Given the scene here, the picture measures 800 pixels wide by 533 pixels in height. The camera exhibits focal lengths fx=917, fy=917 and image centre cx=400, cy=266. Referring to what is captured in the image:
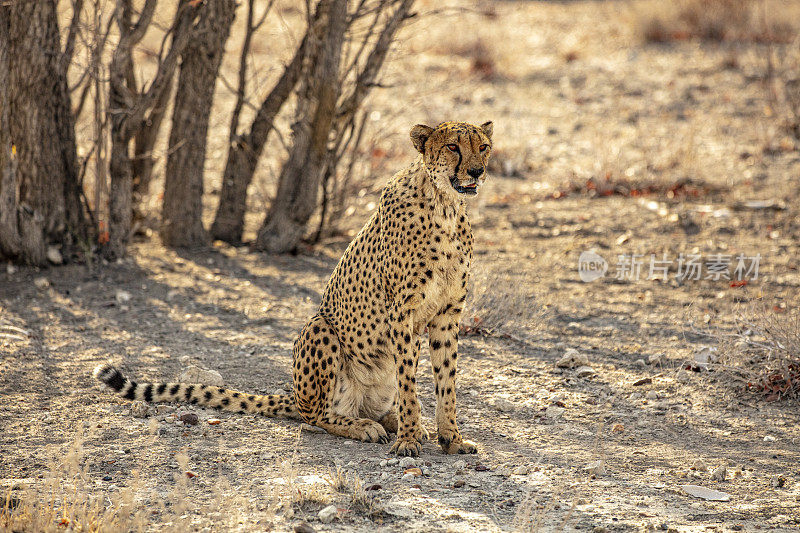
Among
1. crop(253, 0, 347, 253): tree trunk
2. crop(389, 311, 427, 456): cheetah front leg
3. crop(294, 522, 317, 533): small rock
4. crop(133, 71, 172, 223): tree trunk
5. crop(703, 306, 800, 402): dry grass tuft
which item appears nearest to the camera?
crop(294, 522, 317, 533): small rock

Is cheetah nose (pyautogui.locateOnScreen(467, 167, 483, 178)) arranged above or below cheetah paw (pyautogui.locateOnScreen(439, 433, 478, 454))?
above

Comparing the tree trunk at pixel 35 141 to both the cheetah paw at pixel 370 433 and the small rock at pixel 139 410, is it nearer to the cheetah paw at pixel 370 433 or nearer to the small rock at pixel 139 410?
the small rock at pixel 139 410

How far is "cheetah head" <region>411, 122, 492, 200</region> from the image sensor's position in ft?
11.2

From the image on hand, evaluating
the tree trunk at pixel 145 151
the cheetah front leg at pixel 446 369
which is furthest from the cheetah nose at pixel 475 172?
the tree trunk at pixel 145 151

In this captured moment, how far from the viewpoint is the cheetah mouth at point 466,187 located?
342 cm

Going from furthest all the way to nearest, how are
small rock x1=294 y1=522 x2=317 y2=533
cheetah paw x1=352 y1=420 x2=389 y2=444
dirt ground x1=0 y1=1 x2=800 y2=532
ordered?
cheetah paw x1=352 y1=420 x2=389 y2=444
dirt ground x1=0 y1=1 x2=800 y2=532
small rock x1=294 y1=522 x2=317 y2=533

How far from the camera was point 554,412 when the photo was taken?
431 centimetres

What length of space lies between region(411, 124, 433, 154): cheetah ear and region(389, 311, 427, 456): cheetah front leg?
658 millimetres

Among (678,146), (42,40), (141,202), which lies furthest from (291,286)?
(678,146)

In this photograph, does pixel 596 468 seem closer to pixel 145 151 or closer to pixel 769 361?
pixel 769 361

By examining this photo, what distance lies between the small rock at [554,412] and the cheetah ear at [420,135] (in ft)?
4.79

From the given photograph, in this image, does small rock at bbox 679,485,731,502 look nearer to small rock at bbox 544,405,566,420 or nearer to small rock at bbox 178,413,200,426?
small rock at bbox 544,405,566,420

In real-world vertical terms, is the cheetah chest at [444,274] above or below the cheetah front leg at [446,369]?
above

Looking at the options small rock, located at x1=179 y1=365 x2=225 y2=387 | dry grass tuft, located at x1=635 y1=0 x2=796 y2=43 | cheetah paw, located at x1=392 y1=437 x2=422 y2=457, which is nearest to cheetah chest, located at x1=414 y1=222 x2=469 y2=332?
cheetah paw, located at x1=392 y1=437 x2=422 y2=457
